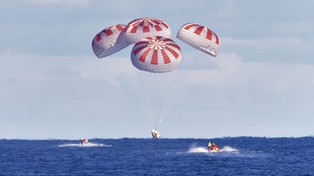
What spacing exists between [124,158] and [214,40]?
28.0 meters

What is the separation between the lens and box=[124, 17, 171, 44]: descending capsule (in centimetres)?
9488

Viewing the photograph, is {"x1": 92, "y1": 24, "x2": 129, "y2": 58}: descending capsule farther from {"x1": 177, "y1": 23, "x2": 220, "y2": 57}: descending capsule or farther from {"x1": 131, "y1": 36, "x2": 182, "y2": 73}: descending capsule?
{"x1": 177, "y1": 23, "x2": 220, "y2": 57}: descending capsule

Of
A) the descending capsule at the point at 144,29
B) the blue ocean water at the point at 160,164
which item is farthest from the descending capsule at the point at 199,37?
the blue ocean water at the point at 160,164

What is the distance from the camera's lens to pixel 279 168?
101062 millimetres

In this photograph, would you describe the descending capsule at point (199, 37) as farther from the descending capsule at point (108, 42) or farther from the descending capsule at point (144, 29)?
the descending capsule at point (108, 42)

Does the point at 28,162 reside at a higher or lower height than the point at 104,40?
lower

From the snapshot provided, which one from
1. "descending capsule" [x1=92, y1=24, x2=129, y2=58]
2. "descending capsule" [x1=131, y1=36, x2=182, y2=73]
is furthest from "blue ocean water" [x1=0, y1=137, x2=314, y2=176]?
"descending capsule" [x1=92, y1=24, x2=129, y2=58]

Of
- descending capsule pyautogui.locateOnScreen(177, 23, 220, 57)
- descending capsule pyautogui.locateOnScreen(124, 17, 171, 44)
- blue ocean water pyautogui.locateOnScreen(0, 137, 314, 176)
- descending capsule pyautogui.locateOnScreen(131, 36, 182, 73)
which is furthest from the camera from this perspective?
blue ocean water pyautogui.locateOnScreen(0, 137, 314, 176)

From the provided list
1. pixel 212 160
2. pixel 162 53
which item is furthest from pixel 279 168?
pixel 162 53

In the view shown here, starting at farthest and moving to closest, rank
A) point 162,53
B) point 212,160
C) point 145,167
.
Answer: point 212,160 → point 145,167 → point 162,53

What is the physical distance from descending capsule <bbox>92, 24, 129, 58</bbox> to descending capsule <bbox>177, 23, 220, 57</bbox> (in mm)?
5675

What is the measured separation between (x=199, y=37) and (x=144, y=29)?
531 cm

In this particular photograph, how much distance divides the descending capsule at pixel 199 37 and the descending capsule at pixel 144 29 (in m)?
1.66

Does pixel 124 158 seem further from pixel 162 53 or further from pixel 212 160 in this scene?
pixel 162 53
